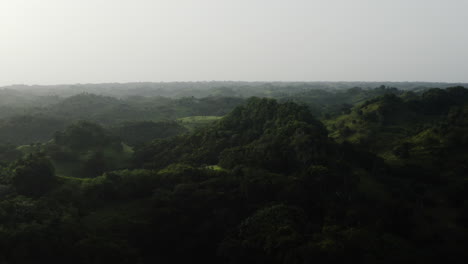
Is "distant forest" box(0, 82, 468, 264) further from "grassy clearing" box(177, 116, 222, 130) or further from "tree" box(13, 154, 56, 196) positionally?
"grassy clearing" box(177, 116, 222, 130)

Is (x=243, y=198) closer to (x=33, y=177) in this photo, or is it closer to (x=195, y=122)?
(x=33, y=177)

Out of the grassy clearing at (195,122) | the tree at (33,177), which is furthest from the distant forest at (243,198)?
the grassy clearing at (195,122)

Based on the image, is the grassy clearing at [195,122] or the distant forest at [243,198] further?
the grassy clearing at [195,122]

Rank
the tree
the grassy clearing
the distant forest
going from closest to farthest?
the distant forest
the tree
the grassy clearing

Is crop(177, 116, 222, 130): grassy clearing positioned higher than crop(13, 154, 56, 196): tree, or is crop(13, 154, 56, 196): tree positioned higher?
crop(13, 154, 56, 196): tree

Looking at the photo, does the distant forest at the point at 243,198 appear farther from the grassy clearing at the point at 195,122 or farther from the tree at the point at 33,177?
the grassy clearing at the point at 195,122

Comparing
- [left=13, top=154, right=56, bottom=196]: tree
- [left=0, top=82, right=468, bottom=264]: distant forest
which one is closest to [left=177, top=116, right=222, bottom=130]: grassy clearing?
[left=0, top=82, right=468, bottom=264]: distant forest

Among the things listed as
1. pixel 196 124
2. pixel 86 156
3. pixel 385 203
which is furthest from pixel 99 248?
pixel 196 124

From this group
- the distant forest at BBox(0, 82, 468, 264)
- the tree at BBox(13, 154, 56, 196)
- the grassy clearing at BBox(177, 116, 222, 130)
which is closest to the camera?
the distant forest at BBox(0, 82, 468, 264)
